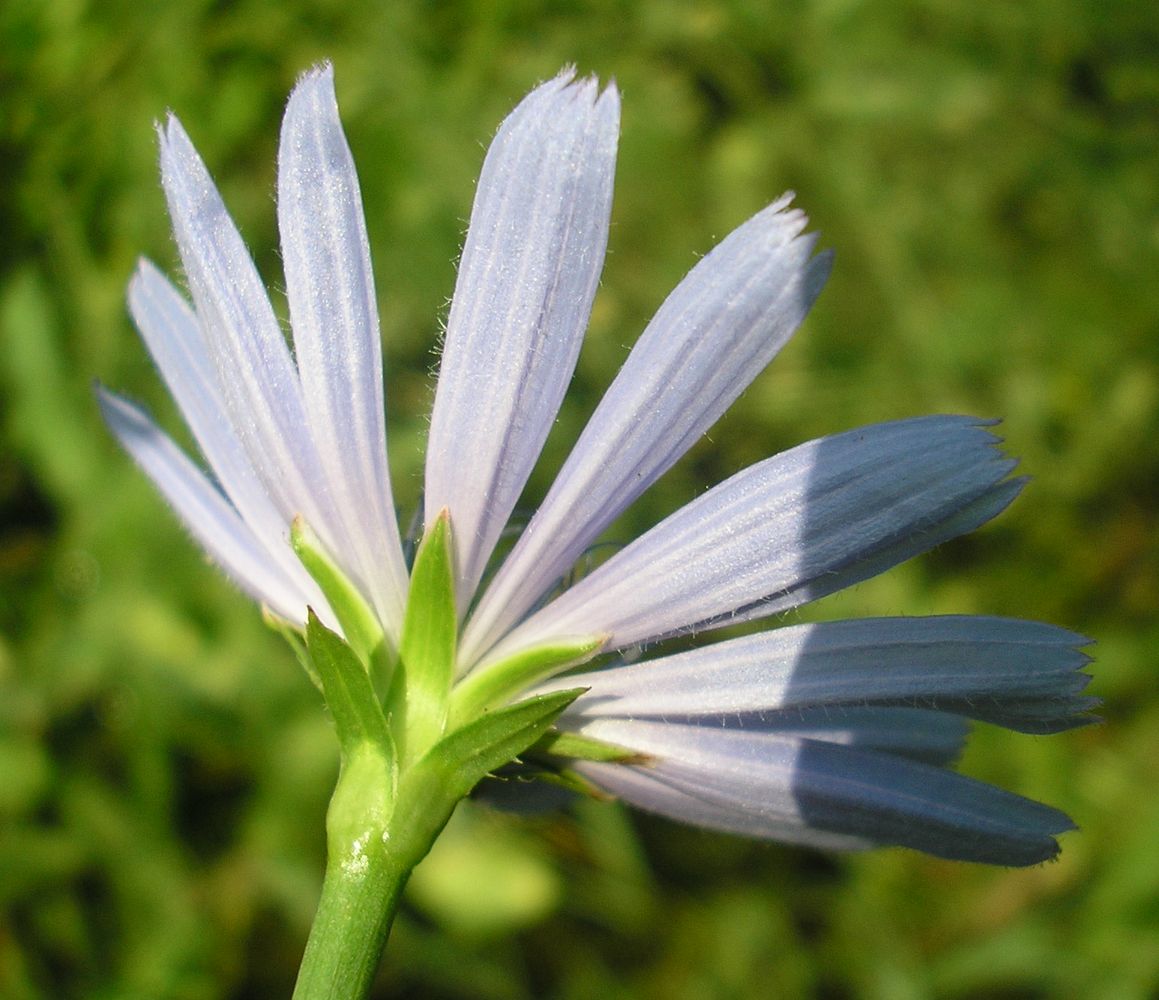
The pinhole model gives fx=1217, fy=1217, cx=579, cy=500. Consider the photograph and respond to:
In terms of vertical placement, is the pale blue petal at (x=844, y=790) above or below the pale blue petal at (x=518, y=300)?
below

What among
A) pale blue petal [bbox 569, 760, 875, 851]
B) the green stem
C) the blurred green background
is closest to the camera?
the green stem

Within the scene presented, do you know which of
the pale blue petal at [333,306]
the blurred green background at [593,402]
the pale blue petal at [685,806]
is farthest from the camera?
the blurred green background at [593,402]

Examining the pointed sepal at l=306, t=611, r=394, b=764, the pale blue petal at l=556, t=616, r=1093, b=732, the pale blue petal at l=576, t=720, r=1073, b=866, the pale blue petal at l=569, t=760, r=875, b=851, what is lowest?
the pointed sepal at l=306, t=611, r=394, b=764

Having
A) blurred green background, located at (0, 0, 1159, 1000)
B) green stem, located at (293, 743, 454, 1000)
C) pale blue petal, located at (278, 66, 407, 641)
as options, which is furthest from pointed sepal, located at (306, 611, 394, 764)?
blurred green background, located at (0, 0, 1159, 1000)

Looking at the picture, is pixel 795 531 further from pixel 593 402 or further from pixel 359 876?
pixel 593 402

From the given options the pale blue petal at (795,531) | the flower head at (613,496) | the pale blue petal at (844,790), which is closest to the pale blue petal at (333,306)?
the flower head at (613,496)

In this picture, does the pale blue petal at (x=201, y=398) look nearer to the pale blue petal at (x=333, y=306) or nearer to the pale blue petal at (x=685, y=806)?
the pale blue petal at (x=333, y=306)

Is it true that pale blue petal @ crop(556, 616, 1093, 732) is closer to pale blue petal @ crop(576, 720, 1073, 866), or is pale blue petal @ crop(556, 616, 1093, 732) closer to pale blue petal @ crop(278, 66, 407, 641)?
pale blue petal @ crop(576, 720, 1073, 866)

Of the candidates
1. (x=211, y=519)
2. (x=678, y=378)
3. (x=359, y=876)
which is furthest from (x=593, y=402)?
(x=359, y=876)
